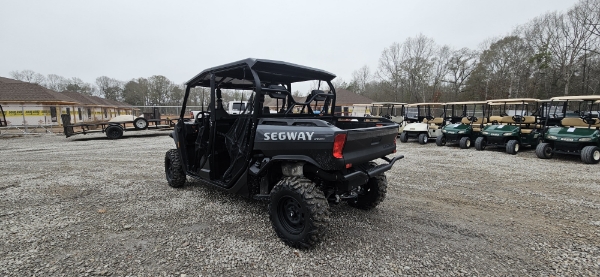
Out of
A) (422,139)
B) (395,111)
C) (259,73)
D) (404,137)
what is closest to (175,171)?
(259,73)

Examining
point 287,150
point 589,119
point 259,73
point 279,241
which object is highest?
point 259,73

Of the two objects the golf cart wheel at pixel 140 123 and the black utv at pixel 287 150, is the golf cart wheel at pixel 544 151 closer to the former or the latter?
the black utv at pixel 287 150

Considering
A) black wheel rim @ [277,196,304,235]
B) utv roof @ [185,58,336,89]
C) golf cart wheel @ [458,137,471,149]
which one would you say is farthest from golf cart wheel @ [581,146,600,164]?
black wheel rim @ [277,196,304,235]

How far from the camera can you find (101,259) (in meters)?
2.67

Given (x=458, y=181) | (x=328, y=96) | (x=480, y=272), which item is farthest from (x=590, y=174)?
(x=328, y=96)

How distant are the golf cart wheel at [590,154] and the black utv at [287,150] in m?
7.18

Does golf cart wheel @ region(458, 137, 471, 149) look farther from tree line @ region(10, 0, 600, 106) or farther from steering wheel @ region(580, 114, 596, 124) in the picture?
tree line @ region(10, 0, 600, 106)

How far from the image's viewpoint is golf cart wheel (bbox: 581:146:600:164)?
7121 mm

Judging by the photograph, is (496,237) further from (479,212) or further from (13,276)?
(13,276)

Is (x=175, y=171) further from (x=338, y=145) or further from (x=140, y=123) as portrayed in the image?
(x=140, y=123)

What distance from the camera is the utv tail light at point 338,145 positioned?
8.38ft

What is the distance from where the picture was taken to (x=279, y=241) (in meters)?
3.04

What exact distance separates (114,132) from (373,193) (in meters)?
14.6

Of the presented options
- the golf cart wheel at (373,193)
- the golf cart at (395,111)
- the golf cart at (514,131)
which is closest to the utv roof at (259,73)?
the golf cart wheel at (373,193)
